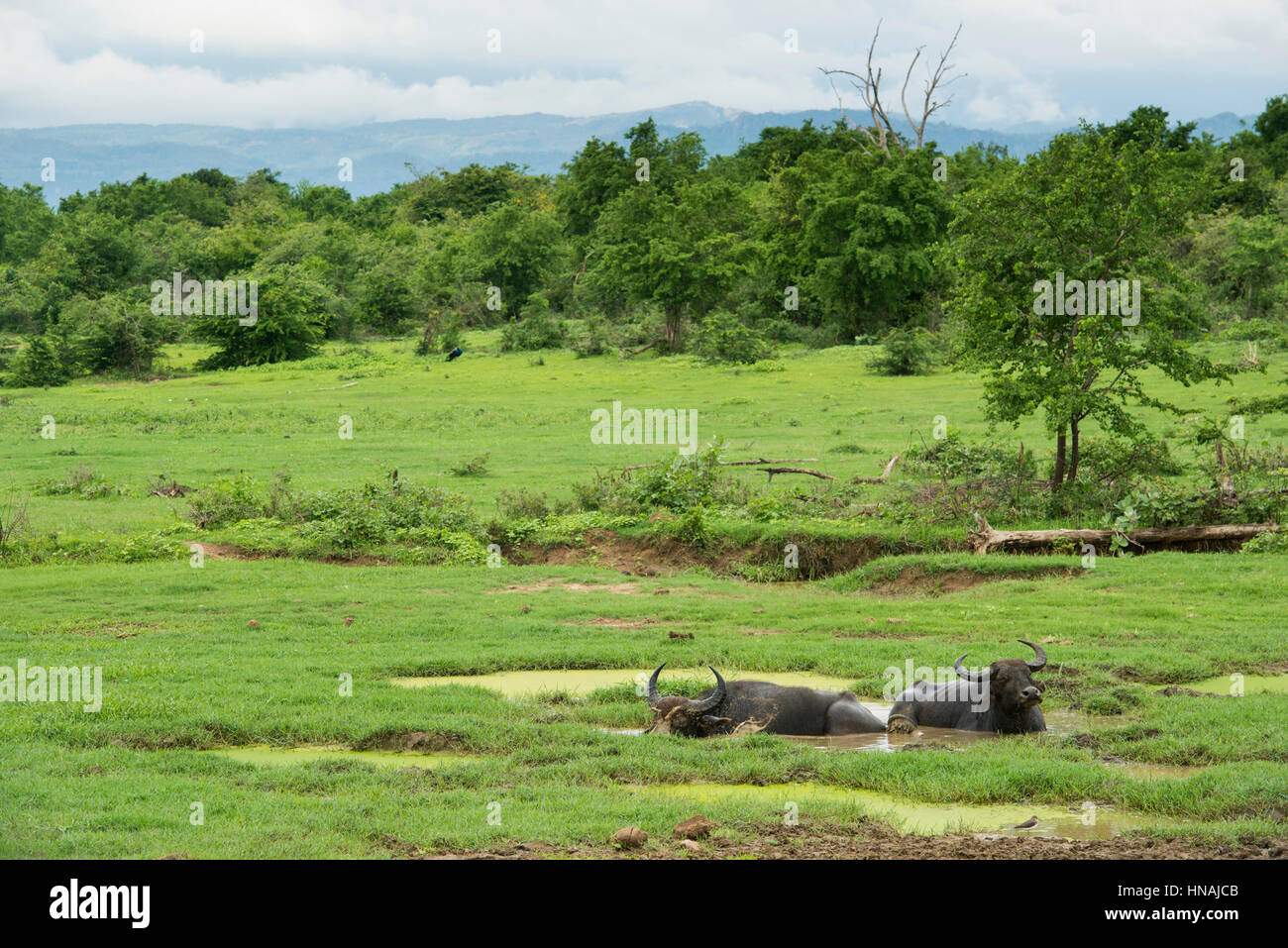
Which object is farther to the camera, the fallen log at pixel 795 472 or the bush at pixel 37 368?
the bush at pixel 37 368

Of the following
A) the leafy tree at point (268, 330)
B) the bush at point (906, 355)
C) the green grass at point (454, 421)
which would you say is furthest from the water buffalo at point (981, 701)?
the leafy tree at point (268, 330)

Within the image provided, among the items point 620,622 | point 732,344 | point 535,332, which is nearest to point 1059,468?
point 620,622

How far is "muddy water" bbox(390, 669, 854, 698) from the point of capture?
37.8 ft

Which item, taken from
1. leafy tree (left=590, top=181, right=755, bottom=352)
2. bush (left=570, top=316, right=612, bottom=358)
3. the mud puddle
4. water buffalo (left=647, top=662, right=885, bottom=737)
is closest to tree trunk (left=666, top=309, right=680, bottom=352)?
leafy tree (left=590, top=181, right=755, bottom=352)

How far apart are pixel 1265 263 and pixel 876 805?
1673 inches

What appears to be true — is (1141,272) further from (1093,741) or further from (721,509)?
(1093,741)

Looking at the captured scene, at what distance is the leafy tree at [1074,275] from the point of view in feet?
56.6

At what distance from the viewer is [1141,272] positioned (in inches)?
695

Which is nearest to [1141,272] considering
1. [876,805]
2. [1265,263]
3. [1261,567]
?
[1261,567]

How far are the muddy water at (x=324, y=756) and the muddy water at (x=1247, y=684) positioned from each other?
6656 millimetres

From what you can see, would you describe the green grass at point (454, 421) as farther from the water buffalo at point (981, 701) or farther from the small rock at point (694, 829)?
the small rock at point (694, 829)

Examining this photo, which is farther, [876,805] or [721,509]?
[721,509]

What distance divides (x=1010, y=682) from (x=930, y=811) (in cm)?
219
